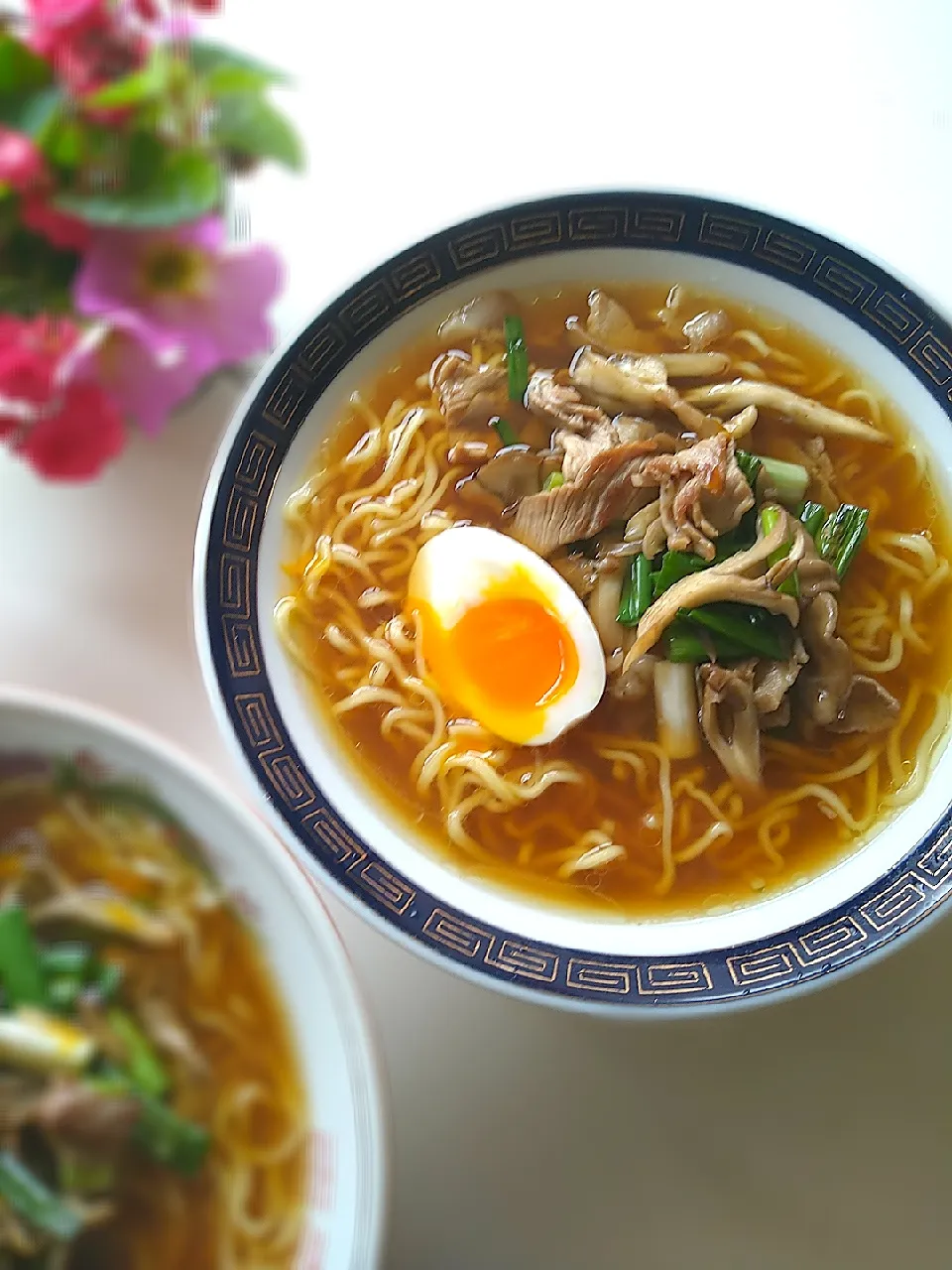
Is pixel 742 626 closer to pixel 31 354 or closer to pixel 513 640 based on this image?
pixel 513 640

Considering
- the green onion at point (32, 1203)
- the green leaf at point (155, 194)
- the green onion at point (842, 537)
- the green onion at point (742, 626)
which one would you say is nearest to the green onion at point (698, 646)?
the green onion at point (742, 626)

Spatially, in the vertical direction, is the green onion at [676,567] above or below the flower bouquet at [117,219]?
below

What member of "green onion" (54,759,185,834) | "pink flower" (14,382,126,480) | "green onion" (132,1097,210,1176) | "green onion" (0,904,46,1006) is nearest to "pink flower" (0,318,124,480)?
"pink flower" (14,382,126,480)

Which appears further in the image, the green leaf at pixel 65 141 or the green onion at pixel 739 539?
the green onion at pixel 739 539

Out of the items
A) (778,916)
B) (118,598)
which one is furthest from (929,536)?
(118,598)

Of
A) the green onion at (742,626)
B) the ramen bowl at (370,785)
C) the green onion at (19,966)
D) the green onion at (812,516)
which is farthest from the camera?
the green onion at (812,516)

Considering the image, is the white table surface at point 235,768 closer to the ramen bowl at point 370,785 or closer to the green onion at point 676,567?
the ramen bowl at point 370,785
